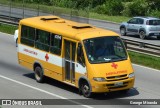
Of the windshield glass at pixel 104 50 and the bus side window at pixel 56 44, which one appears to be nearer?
the windshield glass at pixel 104 50

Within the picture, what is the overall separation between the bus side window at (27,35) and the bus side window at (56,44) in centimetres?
168

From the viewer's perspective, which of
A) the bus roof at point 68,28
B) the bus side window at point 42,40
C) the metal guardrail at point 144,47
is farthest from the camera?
the metal guardrail at point 144,47

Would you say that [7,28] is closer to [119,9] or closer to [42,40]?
[42,40]

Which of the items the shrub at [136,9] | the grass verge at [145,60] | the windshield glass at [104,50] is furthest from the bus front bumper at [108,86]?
the shrub at [136,9]

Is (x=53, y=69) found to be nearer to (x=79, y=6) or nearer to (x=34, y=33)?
(x=34, y=33)

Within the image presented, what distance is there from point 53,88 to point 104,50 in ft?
10.1

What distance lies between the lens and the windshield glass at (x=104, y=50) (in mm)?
18891

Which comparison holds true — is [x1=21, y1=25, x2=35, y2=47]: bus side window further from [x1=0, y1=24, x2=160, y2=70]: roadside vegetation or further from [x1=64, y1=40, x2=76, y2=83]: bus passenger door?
[x1=0, y1=24, x2=160, y2=70]: roadside vegetation

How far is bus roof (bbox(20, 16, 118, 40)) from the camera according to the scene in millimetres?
19391

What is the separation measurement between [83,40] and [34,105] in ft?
10.3

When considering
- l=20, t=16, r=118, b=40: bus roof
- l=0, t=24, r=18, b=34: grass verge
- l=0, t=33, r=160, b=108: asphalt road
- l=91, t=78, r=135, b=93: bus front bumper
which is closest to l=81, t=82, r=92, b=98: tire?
l=0, t=33, r=160, b=108: asphalt road

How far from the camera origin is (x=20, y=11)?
44750mm

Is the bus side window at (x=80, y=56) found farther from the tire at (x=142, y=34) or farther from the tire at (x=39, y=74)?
the tire at (x=142, y=34)

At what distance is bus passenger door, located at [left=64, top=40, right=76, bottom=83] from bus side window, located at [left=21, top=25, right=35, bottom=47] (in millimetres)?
2739
